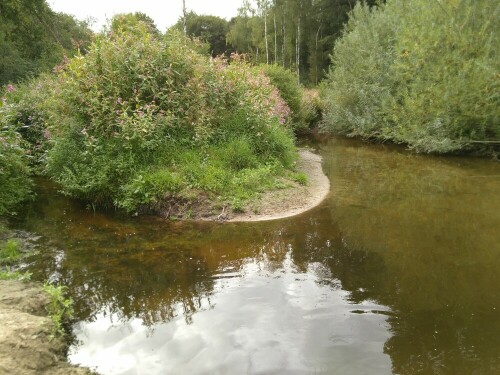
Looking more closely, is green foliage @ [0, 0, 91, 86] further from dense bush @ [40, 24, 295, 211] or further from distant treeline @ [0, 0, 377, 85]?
Answer: dense bush @ [40, 24, 295, 211]

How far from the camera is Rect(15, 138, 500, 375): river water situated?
4.05 meters

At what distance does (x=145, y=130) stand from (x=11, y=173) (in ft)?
9.09

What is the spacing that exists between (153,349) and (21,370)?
1.24m

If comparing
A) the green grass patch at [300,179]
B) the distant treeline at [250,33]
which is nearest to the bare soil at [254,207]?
the green grass patch at [300,179]

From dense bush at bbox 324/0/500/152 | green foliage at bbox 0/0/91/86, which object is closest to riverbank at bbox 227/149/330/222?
dense bush at bbox 324/0/500/152

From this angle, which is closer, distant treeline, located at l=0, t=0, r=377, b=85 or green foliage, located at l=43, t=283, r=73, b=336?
green foliage, located at l=43, t=283, r=73, b=336

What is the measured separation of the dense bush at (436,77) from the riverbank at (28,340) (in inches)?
492

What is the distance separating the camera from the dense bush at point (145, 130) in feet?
28.1

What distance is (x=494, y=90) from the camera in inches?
472

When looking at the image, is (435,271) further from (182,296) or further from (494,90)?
(494,90)

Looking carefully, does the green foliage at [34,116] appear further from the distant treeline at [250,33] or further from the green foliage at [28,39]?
the distant treeline at [250,33]

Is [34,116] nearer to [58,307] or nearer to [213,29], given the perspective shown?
[58,307]

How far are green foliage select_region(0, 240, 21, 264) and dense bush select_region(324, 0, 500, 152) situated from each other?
12.2 m

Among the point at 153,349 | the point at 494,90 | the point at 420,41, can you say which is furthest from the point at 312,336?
the point at 420,41
